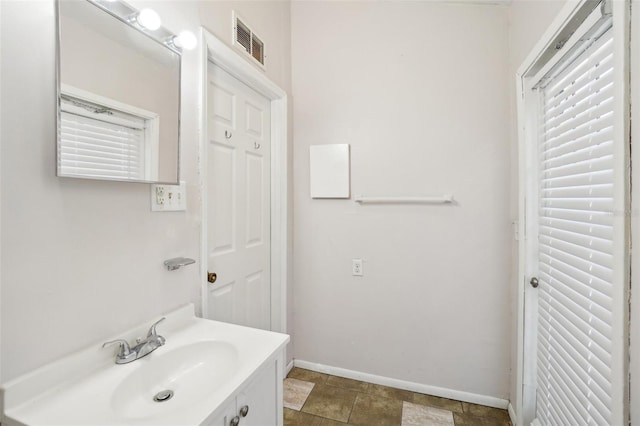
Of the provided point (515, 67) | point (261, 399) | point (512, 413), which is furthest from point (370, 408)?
point (515, 67)

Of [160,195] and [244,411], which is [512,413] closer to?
[244,411]

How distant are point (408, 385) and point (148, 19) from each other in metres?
2.34

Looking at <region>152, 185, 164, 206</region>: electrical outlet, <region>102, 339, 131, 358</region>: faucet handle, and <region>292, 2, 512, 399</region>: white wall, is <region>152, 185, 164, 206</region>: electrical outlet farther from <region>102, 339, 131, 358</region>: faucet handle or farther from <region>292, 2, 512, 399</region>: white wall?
<region>292, 2, 512, 399</region>: white wall

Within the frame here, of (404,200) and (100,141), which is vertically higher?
(100,141)

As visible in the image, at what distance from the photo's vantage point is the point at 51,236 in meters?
0.77

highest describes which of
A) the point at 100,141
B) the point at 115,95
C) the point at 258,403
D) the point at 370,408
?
the point at 115,95

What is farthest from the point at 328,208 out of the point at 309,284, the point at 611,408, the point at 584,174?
the point at 611,408

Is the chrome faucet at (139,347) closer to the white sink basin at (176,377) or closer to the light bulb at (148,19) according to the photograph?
the white sink basin at (176,377)

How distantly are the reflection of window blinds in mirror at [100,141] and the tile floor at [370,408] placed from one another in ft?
5.21

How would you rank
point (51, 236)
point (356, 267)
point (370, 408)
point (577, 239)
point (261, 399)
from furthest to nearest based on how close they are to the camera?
point (356, 267) < point (370, 408) < point (577, 239) < point (261, 399) < point (51, 236)

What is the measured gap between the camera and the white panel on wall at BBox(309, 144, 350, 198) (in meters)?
2.00

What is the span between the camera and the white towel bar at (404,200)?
1.80m

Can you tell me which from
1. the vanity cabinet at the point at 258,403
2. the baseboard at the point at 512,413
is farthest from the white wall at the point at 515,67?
the vanity cabinet at the point at 258,403

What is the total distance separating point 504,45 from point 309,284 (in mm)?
1959
